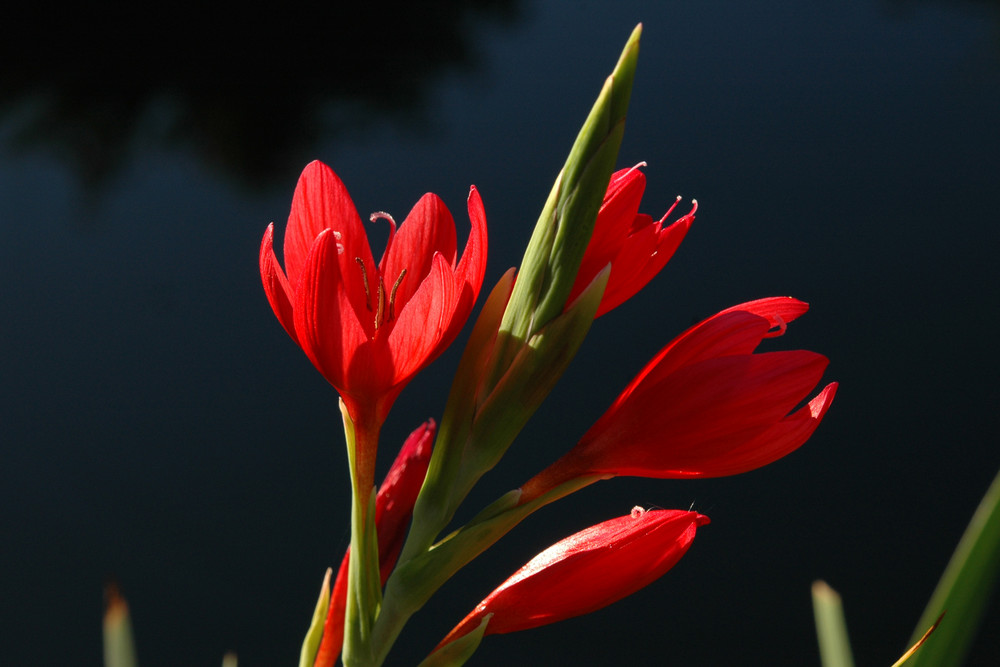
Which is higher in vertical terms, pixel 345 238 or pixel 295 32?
pixel 295 32

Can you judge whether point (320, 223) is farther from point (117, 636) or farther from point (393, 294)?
point (117, 636)

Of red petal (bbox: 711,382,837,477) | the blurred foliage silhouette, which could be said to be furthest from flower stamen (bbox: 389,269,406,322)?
the blurred foliage silhouette

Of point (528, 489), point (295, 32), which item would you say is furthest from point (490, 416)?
point (295, 32)

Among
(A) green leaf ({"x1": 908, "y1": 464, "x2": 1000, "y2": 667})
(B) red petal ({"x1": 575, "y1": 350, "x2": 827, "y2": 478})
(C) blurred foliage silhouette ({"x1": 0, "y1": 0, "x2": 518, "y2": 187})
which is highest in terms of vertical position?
(C) blurred foliage silhouette ({"x1": 0, "y1": 0, "x2": 518, "y2": 187})

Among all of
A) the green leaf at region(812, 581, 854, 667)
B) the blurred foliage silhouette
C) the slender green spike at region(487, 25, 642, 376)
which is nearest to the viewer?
the slender green spike at region(487, 25, 642, 376)

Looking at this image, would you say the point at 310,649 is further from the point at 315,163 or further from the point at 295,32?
the point at 295,32

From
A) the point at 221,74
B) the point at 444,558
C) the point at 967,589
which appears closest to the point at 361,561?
the point at 444,558

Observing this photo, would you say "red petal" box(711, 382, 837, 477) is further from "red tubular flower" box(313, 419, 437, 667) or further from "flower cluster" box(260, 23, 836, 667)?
"red tubular flower" box(313, 419, 437, 667)

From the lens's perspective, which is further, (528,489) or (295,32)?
(295,32)
